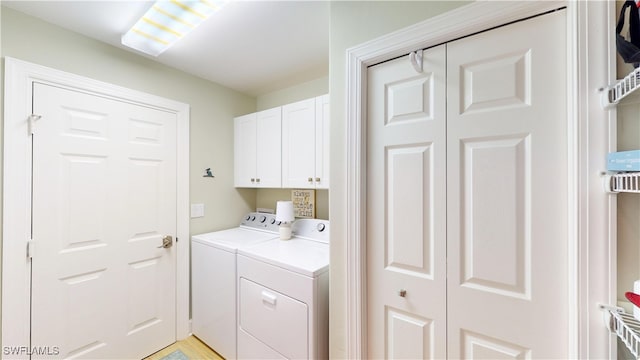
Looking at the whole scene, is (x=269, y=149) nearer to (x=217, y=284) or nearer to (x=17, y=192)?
(x=217, y=284)

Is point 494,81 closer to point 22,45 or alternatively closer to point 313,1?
point 313,1

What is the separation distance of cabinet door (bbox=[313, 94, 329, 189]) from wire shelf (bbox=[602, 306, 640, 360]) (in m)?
1.49

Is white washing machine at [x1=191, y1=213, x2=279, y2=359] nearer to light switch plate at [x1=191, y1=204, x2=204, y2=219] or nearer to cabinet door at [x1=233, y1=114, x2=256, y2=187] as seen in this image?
light switch plate at [x1=191, y1=204, x2=204, y2=219]

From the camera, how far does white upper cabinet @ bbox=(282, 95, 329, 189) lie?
1.92 m

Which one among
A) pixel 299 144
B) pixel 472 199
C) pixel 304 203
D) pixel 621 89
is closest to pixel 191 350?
pixel 304 203

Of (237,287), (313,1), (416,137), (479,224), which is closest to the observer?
(479,224)

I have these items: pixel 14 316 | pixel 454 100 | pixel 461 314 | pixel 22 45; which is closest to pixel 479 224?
pixel 461 314

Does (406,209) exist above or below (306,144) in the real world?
below

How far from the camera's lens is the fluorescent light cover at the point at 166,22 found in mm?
1312

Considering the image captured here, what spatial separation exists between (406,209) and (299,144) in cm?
120

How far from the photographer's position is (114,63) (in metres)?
1.83

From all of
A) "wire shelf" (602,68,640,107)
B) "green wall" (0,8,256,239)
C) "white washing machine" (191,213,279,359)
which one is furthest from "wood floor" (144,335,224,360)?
"wire shelf" (602,68,640,107)

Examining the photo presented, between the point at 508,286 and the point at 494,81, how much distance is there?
776 millimetres

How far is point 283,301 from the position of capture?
1.50m
